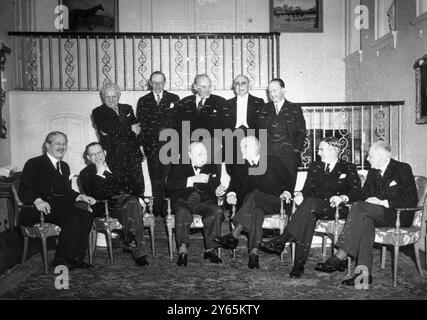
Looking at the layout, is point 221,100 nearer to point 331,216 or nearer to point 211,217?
point 211,217

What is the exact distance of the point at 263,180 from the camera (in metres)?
4.23

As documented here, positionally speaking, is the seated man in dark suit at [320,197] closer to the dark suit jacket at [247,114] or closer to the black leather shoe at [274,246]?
the black leather shoe at [274,246]

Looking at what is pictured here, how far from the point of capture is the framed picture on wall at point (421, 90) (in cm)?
469

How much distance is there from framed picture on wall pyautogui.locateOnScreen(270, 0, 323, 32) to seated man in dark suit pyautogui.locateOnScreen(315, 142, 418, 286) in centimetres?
477

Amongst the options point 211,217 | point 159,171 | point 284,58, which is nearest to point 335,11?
point 284,58

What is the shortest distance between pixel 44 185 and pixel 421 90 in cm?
396

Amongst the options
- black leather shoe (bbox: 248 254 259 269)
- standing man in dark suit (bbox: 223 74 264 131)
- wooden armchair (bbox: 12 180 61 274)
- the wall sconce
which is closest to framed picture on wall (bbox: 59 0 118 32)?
the wall sconce

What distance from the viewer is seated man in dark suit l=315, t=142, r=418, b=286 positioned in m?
3.48

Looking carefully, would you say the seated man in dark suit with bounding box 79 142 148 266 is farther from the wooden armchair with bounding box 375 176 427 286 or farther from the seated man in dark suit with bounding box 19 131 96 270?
the wooden armchair with bounding box 375 176 427 286

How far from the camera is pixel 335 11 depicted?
26.2 feet

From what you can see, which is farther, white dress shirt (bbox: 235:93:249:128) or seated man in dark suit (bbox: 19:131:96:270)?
white dress shirt (bbox: 235:93:249:128)

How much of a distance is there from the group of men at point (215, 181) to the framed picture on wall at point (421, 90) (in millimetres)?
1301

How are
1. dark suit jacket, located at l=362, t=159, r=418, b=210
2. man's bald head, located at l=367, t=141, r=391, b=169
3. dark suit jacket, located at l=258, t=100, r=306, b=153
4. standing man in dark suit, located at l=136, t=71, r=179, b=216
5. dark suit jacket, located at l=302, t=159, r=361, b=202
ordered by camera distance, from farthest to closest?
standing man in dark suit, located at l=136, t=71, r=179, b=216, dark suit jacket, located at l=258, t=100, r=306, b=153, dark suit jacket, located at l=302, t=159, r=361, b=202, man's bald head, located at l=367, t=141, r=391, b=169, dark suit jacket, located at l=362, t=159, r=418, b=210

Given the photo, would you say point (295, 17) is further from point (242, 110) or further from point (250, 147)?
point (250, 147)
